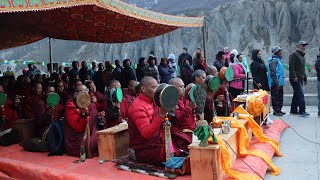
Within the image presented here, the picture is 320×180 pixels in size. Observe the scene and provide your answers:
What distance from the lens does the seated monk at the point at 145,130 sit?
331cm

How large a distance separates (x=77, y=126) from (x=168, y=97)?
187cm

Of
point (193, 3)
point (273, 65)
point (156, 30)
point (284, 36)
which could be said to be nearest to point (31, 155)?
point (156, 30)

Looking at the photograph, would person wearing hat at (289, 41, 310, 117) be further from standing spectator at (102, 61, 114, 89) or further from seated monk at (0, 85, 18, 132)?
seated monk at (0, 85, 18, 132)

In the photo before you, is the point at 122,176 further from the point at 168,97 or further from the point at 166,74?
the point at 166,74

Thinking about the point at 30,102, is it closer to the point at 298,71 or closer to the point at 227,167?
→ the point at 227,167

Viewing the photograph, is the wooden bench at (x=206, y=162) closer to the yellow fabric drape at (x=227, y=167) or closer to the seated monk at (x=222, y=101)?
the yellow fabric drape at (x=227, y=167)

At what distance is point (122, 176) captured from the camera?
11.2ft

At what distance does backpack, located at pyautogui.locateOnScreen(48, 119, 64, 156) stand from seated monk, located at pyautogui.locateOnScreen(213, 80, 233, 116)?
97.4 inches

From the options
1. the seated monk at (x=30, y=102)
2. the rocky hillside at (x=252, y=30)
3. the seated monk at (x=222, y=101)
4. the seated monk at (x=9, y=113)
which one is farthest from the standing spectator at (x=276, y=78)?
the rocky hillside at (x=252, y=30)

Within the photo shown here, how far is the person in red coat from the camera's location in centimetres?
331

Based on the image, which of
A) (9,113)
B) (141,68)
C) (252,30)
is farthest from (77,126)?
(252,30)

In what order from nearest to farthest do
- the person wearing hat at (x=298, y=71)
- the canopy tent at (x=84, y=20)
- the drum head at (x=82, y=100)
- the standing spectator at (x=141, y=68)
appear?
the drum head at (x=82, y=100), the canopy tent at (x=84, y=20), the person wearing hat at (x=298, y=71), the standing spectator at (x=141, y=68)

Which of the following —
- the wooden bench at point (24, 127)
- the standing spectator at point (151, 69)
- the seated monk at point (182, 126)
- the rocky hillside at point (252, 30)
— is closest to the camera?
the seated monk at point (182, 126)

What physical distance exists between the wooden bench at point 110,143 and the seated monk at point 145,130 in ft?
1.40
